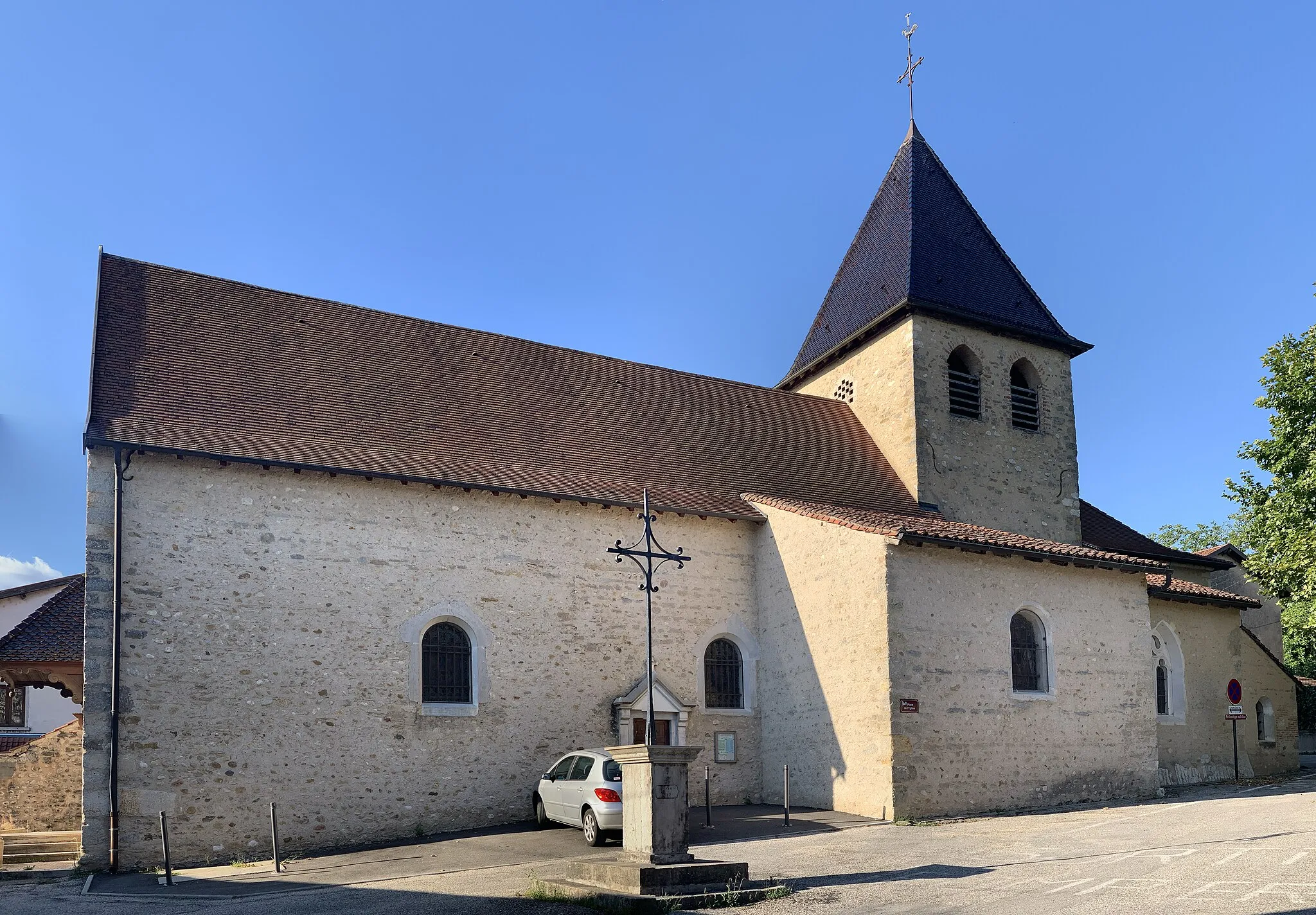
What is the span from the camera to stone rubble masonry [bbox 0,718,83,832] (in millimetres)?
16734

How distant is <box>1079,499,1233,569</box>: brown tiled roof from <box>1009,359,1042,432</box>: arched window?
7.45 ft

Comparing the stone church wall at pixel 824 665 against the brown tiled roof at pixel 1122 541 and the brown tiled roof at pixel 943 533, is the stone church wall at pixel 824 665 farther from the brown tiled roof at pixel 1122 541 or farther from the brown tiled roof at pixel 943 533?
the brown tiled roof at pixel 1122 541

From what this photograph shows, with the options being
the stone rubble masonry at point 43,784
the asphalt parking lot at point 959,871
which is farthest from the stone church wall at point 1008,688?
the stone rubble masonry at point 43,784

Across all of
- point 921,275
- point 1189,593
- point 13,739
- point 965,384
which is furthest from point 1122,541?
point 13,739

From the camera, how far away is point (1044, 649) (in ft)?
58.9

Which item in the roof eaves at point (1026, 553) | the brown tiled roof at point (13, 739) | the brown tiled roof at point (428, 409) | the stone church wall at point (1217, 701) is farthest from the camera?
the brown tiled roof at point (13, 739)

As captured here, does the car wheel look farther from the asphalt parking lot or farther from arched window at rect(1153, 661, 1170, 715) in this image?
arched window at rect(1153, 661, 1170, 715)

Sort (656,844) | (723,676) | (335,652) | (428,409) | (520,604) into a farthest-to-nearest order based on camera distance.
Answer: (723,676)
(428,409)
(520,604)
(335,652)
(656,844)

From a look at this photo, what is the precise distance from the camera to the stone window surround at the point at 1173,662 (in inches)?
831

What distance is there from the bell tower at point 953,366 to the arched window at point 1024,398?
0.03 m

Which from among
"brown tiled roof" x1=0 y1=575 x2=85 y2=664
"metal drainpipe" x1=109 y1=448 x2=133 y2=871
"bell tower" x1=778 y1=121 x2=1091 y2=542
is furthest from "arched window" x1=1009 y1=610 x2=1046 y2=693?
"brown tiled roof" x1=0 y1=575 x2=85 y2=664

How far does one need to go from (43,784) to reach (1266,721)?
77.2 ft

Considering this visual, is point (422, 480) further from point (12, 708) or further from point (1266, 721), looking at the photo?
point (1266, 721)

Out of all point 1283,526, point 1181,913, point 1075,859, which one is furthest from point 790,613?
point 1181,913
